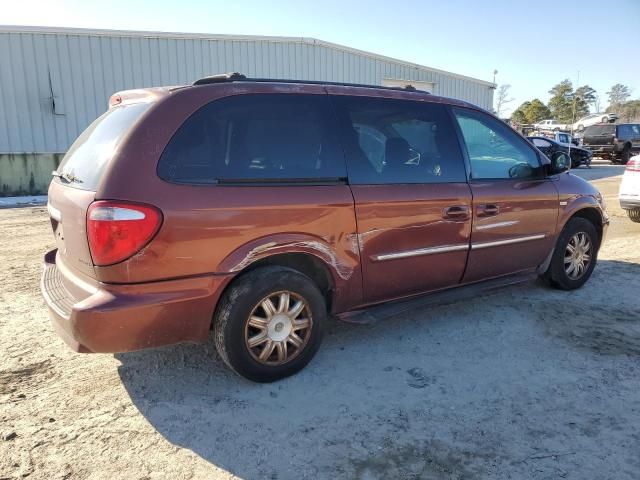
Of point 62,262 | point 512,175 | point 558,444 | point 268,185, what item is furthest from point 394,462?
point 512,175

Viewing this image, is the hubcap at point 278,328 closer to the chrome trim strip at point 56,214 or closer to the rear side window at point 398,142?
the rear side window at point 398,142

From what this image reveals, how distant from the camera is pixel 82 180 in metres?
2.88

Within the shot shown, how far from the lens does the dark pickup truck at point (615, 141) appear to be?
25.0 meters

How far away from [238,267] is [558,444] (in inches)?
76.8

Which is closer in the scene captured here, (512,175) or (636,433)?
(636,433)

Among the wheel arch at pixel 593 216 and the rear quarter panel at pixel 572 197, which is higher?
the rear quarter panel at pixel 572 197

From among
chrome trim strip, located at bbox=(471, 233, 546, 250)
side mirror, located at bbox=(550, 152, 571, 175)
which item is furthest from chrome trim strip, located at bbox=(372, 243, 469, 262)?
side mirror, located at bbox=(550, 152, 571, 175)

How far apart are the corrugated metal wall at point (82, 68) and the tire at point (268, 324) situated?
13.4 metres

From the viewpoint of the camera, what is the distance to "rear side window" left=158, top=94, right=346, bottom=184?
2.80 m

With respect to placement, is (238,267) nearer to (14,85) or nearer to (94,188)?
(94,188)

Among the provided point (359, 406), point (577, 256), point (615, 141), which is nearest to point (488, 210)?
point (577, 256)

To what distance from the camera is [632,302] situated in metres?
4.65

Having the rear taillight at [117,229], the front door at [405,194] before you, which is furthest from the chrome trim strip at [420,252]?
the rear taillight at [117,229]

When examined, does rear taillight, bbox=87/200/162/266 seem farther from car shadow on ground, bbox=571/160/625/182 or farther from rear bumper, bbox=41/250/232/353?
→ car shadow on ground, bbox=571/160/625/182
